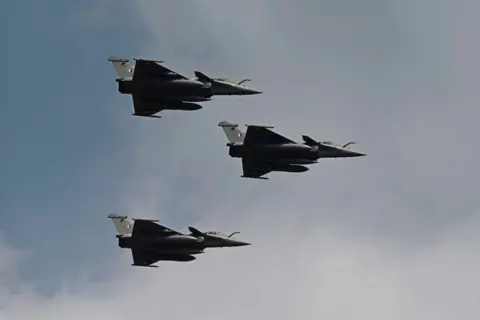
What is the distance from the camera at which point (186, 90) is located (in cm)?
13212

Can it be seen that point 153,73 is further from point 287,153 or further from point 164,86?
point 287,153

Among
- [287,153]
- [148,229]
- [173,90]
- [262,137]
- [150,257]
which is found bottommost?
[150,257]

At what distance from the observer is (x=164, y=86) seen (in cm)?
13225

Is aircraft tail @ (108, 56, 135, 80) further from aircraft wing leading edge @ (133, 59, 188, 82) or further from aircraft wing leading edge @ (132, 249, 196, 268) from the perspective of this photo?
aircraft wing leading edge @ (132, 249, 196, 268)

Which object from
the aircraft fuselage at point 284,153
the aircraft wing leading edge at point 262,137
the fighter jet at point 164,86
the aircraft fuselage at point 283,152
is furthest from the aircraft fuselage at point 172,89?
the aircraft fuselage at point 284,153

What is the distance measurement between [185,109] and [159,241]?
12623 mm

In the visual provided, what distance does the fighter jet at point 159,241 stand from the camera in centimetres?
13225

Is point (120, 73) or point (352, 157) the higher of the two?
point (120, 73)

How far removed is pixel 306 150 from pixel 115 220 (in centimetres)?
1895

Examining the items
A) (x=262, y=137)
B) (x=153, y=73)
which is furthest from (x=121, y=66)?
(x=262, y=137)

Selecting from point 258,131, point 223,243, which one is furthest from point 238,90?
point 223,243

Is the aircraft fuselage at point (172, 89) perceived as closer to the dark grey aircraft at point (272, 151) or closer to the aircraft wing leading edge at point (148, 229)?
the dark grey aircraft at point (272, 151)

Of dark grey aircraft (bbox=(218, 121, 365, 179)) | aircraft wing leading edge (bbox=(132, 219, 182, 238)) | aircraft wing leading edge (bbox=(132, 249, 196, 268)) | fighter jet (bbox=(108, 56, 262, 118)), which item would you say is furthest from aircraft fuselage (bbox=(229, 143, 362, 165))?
aircraft wing leading edge (bbox=(132, 249, 196, 268))

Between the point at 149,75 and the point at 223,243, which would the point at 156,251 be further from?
the point at 149,75
